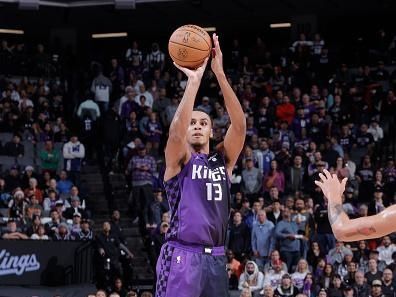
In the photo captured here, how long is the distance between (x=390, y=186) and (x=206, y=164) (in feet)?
50.2

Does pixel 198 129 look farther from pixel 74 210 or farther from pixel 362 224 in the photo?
pixel 74 210

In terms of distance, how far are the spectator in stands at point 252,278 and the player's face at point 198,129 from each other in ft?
38.2

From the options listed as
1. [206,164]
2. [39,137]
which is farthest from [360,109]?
[206,164]

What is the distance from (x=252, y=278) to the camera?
20266 mm

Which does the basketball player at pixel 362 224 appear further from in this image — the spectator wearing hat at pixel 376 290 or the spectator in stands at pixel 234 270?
the spectator in stands at pixel 234 270

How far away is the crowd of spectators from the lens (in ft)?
69.2

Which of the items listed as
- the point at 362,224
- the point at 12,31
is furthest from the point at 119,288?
the point at 12,31

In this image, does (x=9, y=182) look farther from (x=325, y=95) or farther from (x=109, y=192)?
(x=325, y=95)

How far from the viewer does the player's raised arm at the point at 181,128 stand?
8.42 m

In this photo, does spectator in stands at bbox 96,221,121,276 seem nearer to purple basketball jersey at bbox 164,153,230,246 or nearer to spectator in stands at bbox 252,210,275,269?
spectator in stands at bbox 252,210,275,269

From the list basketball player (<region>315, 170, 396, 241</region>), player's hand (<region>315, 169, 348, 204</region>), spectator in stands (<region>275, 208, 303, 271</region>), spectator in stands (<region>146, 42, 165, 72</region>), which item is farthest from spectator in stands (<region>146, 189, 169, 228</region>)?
basketball player (<region>315, 170, 396, 241</region>)

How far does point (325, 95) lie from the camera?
90.4 ft

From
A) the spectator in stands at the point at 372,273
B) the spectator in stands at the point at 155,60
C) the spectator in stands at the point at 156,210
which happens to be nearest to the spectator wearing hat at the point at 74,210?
the spectator in stands at the point at 156,210

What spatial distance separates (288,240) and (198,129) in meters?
12.7
